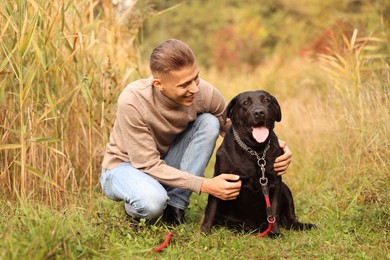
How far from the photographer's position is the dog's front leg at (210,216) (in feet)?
11.0

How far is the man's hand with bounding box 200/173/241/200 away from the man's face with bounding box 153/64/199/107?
0.49 metres

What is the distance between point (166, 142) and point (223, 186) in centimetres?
63

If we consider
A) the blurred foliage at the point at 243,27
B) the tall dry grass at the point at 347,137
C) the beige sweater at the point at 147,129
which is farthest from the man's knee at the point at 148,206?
the blurred foliage at the point at 243,27

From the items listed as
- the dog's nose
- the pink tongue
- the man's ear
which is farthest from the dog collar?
the man's ear

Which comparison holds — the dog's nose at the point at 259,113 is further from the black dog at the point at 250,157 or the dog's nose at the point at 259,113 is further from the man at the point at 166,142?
the man at the point at 166,142

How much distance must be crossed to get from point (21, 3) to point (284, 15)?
1424cm

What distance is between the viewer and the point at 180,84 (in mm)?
3236

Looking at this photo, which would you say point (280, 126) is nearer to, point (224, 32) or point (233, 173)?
point (233, 173)

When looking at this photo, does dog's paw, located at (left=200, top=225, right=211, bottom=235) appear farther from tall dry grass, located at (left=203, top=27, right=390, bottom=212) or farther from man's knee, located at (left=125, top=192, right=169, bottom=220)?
tall dry grass, located at (left=203, top=27, right=390, bottom=212)

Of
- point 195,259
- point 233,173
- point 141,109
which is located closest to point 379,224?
point 233,173

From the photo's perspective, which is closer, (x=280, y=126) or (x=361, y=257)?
(x=361, y=257)

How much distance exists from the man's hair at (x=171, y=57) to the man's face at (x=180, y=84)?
1.2 inches

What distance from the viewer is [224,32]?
50.8 feet

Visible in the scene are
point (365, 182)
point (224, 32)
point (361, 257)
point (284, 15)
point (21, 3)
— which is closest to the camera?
point (361, 257)
